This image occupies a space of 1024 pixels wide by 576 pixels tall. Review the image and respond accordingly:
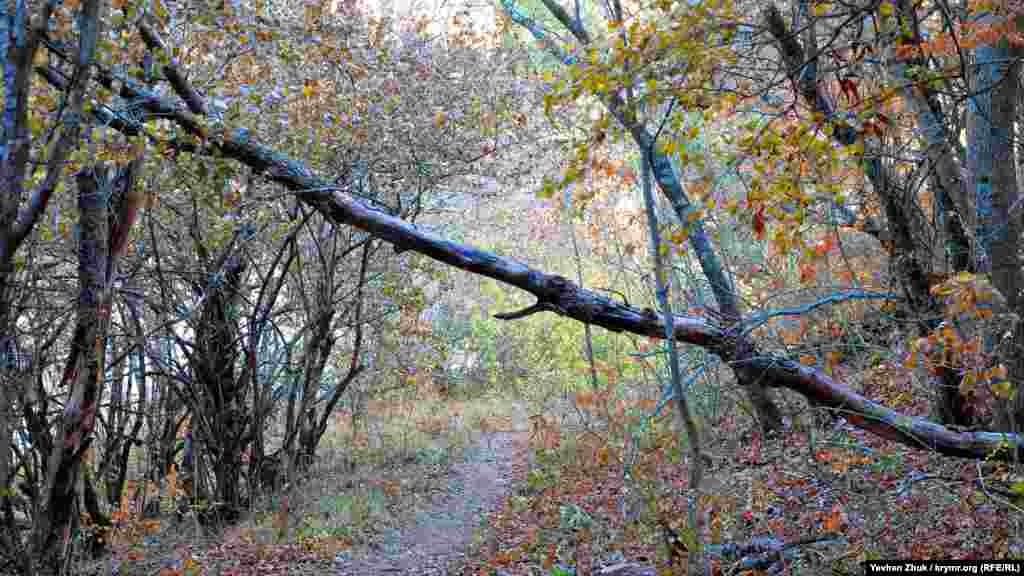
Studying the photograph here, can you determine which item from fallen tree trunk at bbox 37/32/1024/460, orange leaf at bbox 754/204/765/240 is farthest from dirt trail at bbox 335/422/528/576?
orange leaf at bbox 754/204/765/240

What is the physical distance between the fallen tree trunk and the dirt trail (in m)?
3.74

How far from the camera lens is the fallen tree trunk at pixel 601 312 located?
16.8 ft

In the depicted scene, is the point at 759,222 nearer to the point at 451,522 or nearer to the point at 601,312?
the point at 601,312

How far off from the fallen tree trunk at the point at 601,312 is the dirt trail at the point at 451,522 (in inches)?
147

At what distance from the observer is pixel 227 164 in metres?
6.24

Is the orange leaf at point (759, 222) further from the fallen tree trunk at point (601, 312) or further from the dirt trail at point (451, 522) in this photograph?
the dirt trail at point (451, 522)

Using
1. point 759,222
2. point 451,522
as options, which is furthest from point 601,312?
point 451,522

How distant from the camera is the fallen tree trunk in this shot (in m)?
5.12

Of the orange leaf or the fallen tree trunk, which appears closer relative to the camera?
the orange leaf

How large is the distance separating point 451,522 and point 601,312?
5.52 m

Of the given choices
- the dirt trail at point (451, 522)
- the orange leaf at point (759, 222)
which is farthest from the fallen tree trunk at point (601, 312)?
the dirt trail at point (451, 522)

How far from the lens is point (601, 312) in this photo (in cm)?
527

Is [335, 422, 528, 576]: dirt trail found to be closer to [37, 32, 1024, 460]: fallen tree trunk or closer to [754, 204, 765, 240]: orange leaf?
[37, 32, 1024, 460]: fallen tree trunk

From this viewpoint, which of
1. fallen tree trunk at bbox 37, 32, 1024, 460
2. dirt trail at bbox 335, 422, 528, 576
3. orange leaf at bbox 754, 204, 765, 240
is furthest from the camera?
dirt trail at bbox 335, 422, 528, 576
